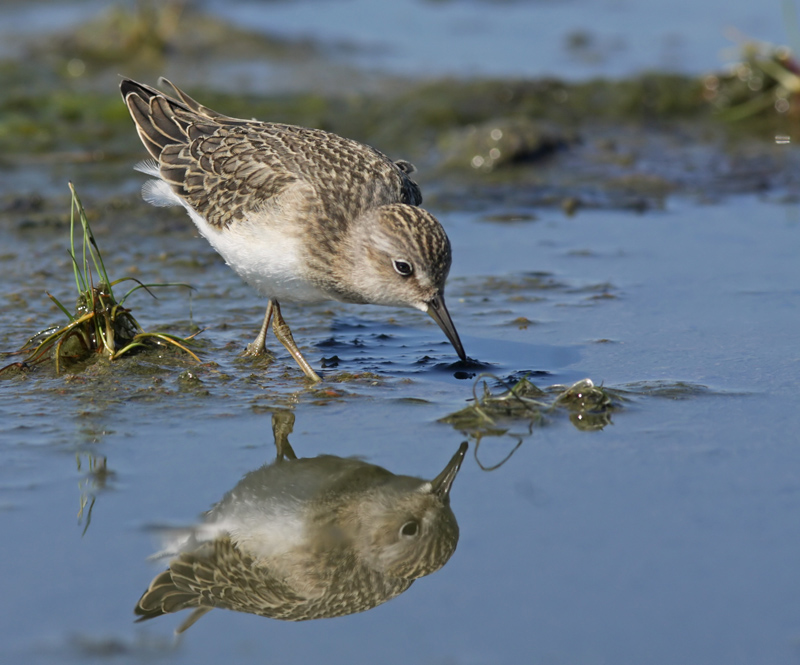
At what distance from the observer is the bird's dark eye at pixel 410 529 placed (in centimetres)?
547

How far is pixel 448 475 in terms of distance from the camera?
19.7 ft

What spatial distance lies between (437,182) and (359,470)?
6.26m

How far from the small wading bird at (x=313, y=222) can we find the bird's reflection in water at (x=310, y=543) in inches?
56.0

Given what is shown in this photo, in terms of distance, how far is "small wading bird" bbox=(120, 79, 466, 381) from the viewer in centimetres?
704

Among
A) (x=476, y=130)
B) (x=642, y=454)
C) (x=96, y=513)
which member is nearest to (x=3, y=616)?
(x=96, y=513)

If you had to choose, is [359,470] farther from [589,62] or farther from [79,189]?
[589,62]

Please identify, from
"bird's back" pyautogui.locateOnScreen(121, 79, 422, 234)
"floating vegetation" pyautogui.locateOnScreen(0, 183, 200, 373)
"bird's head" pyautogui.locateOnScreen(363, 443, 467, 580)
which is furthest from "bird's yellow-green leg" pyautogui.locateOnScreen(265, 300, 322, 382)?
"bird's head" pyautogui.locateOnScreen(363, 443, 467, 580)

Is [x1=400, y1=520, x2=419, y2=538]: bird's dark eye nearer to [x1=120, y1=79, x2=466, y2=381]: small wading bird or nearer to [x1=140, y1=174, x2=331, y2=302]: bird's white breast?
[x1=120, y1=79, x2=466, y2=381]: small wading bird

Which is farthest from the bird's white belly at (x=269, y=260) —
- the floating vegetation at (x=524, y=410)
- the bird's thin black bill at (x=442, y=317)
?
the floating vegetation at (x=524, y=410)

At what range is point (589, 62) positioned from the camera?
51.0 ft

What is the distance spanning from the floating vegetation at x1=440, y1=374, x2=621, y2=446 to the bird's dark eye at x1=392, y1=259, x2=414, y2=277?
2.92 feet

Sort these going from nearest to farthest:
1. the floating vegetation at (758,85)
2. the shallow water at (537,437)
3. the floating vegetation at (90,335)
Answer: the shallow water at (537,437) < the floating vegetation at (90,335) < the floating vegetation at (758,85)

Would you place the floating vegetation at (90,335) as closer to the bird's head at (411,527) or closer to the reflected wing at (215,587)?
the bird's head at (411,527)

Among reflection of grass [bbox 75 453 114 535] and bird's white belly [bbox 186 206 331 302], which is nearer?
reflection of grass [bbox 75 453 114 535]
